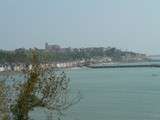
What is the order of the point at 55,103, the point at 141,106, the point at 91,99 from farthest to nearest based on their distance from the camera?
the point at 91,99
the point at 141,106
the point at 55,103

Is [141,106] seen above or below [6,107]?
below

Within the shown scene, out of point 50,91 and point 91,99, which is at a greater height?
point 50,91

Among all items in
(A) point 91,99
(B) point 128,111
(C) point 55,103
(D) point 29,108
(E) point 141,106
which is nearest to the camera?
(D) point 29,108

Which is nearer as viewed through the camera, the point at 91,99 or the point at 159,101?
the point at 159,101

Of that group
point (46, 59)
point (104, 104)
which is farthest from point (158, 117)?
point (46, 59)

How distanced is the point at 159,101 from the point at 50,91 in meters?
26.0

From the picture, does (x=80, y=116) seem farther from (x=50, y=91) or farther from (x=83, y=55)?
(x=83, y=55)

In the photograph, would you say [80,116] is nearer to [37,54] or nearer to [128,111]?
[128,111]

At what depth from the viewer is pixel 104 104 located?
31375 mm

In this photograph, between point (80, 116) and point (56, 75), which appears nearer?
point (56, 75)

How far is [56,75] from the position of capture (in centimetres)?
724

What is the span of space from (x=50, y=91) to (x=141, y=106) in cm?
2321

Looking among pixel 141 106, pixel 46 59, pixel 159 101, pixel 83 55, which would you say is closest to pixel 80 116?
pixel 141 106

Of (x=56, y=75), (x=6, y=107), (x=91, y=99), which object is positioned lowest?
(x=91, y=99)
